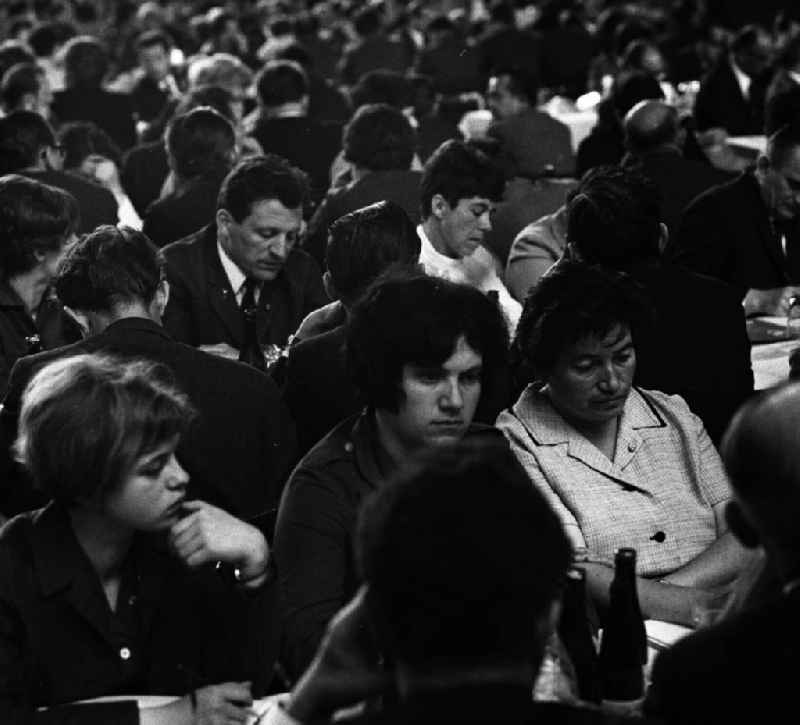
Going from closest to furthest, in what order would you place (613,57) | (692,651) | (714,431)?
1. (692,651)
2. (714,431)
3. (613,57)

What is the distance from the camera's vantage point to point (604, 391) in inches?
120

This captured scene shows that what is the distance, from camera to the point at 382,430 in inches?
109

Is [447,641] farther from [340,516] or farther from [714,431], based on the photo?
[714,431]

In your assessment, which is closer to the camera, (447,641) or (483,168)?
(447,641)

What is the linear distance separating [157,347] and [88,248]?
331 millimetres

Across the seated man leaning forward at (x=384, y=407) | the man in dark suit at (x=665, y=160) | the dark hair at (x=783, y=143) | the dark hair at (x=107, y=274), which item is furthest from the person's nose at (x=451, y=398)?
the man in dark suit at (x=665, y=160)

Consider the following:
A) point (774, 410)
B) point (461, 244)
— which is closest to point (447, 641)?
point (774, 410)

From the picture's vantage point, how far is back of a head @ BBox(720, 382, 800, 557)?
1.85m

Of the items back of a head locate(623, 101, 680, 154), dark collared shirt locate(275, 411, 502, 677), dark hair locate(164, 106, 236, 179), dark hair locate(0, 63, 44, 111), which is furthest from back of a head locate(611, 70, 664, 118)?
dark collared shirt locate(275, 411, 502, 677)

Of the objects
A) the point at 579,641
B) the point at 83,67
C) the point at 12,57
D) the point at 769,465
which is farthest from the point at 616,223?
the point at 12,57

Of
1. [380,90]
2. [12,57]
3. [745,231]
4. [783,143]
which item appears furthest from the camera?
[12,57]

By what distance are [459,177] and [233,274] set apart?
2.41 feet

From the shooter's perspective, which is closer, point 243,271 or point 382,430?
point 382,430

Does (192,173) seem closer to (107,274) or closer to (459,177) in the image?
(459,177)
